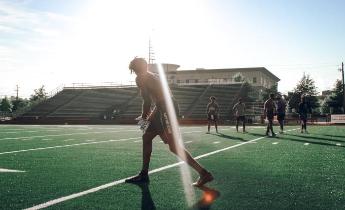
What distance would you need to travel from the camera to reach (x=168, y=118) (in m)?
5.76

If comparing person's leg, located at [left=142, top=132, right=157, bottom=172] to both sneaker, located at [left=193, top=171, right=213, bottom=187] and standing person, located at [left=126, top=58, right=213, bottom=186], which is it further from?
sneaker, located at [left=193, top=171, right=213, bottom=187]

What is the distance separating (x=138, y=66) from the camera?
5824mm

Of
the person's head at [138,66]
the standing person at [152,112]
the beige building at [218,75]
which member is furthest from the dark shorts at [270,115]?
the beige building at [218,75]

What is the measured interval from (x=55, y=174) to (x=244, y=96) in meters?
49.8

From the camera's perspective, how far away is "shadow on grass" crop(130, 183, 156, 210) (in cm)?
433

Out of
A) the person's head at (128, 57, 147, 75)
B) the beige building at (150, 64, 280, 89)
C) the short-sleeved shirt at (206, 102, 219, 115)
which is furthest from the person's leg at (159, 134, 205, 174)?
the beige building at (150, 64, 280, 89)

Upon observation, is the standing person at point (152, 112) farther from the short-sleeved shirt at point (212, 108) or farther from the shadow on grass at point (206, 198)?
the short-sleeved shirt at point (212, 108)

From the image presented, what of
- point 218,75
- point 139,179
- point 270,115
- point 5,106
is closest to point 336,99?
point 218,75

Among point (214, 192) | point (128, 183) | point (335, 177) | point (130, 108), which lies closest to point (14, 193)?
point (128, 183)

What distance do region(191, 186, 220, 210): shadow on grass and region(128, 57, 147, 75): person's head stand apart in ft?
6.32

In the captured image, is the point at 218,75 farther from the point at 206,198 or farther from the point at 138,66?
the point at 206,198

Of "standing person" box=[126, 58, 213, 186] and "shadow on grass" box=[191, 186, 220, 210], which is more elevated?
"standing person" box=[126, 58, 213, 186]

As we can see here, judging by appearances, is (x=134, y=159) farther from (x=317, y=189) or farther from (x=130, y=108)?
(x=130, y=108)

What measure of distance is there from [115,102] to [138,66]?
48.8m
